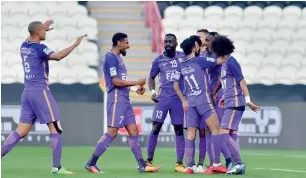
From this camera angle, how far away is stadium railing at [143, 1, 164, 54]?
24.0 meters

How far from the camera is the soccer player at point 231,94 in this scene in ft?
41.5

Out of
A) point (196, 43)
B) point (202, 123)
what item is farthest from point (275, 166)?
point (196, 43)

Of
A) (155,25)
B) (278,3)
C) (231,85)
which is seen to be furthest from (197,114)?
(278,3)

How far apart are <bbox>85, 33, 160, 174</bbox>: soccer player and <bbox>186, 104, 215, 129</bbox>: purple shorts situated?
799mm

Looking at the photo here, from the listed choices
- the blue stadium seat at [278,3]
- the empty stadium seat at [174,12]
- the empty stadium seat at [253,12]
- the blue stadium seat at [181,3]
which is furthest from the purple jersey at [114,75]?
the blue stadium seat at [278,3]

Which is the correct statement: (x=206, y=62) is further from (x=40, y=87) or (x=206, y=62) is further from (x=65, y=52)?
(x=40, y=87)

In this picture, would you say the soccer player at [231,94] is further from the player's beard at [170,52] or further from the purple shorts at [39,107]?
the purple shorts at [39,107]

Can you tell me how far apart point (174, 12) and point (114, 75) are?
12.7 m

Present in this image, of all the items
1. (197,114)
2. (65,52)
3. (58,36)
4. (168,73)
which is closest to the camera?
(65,52)

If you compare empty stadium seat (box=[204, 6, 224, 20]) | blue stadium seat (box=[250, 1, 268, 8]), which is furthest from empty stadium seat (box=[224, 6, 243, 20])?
blue stadium seat (box=[250, 1, 268, 8])

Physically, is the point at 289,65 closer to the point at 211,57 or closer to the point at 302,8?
the point at 302,8

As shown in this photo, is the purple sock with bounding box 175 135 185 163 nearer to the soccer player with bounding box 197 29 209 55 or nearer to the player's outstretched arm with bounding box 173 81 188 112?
the player's outstretched arm with bounding box 173 81 188 112

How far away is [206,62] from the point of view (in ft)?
42.4

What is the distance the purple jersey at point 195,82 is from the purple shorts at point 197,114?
70 mm
